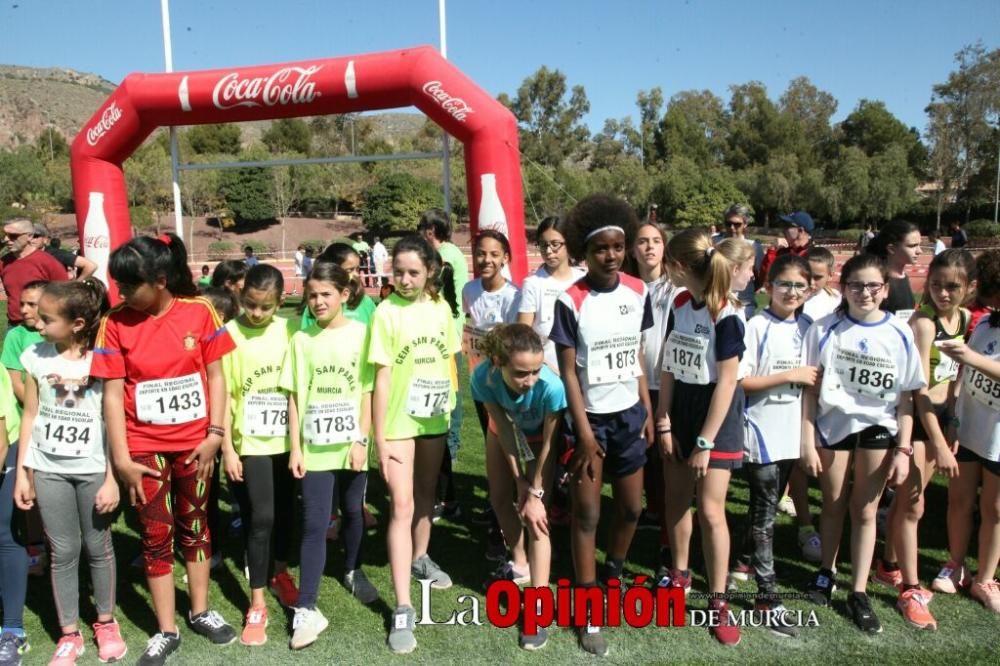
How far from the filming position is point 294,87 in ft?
26.1

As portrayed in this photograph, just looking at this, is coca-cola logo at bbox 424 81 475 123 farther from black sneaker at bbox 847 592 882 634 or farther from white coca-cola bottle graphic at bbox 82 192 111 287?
black sneaker at bbox 847 592 882 634

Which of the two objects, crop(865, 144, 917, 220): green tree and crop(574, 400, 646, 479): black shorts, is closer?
crop(574, 400, 646, 479): black shorts

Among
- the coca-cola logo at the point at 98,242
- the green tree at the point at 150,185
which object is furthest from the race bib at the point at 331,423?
the green tree at the point at 150,185

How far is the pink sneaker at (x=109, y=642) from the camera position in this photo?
2.83 m

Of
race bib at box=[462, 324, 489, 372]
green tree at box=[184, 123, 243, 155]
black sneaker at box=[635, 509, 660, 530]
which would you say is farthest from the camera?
green tree at box=[184, 123, 243, 155]

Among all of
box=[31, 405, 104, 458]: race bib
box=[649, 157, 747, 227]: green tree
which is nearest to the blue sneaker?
box=[31, 405, 104, 458]: race bib

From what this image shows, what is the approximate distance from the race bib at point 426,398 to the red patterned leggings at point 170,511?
2.93ft

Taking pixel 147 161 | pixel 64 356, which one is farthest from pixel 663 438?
pixel 147 161

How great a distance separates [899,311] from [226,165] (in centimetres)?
763

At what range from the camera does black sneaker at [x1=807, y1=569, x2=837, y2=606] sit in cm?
318

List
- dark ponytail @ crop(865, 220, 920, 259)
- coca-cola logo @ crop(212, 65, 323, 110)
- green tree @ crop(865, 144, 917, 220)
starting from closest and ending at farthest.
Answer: dark ponytail @ crop(865, 220, 920, 259), coca-cola logo @ crop(212, 65, 323, 110), green tree @ crop(865, 144, 917, 220)

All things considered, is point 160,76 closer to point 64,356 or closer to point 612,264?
point 64,356

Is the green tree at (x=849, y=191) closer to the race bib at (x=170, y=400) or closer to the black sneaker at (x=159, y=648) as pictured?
the race bib at (x=170, y=400)

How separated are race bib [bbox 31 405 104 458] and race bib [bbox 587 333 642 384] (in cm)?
193
